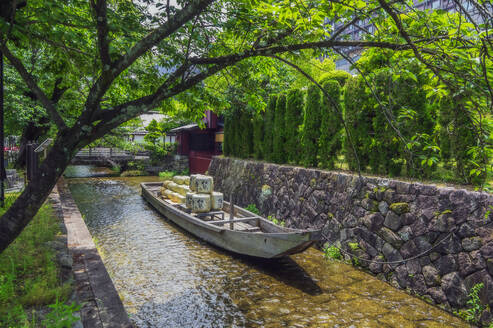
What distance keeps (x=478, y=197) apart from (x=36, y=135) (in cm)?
1951

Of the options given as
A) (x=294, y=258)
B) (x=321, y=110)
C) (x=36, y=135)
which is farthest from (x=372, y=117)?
(x=36, y=135)

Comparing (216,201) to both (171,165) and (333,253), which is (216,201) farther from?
(171,165)

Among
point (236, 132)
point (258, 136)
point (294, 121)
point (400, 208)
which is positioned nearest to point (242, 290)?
point (400, 208)

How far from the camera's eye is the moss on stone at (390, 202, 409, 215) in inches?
259

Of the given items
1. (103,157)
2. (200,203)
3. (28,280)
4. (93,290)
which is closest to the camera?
(28,280)

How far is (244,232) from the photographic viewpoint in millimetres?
7688

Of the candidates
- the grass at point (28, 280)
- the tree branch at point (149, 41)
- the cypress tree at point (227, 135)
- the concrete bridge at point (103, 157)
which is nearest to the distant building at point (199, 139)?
the concrete bridge at point (103, 157)

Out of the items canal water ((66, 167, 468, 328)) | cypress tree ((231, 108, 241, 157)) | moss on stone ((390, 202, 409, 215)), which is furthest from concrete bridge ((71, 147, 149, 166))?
moss on stone ((390, 202, 409, 215))

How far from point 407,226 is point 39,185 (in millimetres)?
6470

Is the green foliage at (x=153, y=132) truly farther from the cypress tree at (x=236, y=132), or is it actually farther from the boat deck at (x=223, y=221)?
the boat deck at (x=223, y=221)

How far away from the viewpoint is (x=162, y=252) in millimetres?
8484

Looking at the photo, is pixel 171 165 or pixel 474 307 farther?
pixel 171 165

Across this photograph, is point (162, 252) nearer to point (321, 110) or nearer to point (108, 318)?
point (108, 318)

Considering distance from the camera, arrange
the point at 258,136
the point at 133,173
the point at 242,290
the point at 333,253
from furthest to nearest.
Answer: the point at 133,173, the point at 258,136, the point at 333,253, the point at 242,290
